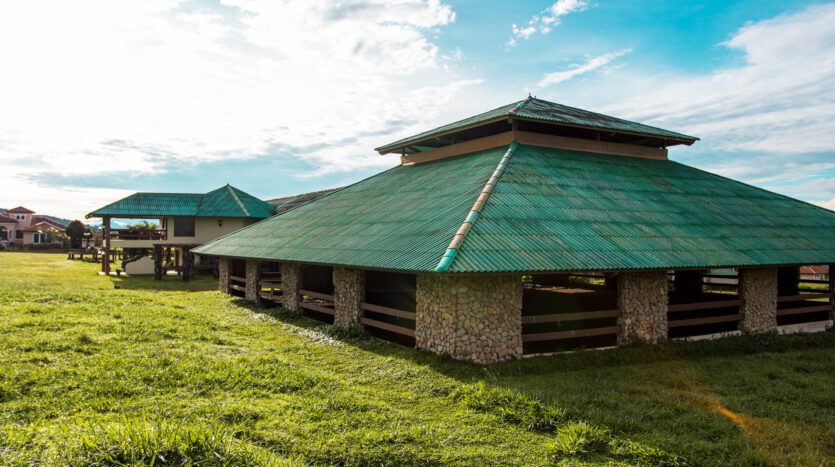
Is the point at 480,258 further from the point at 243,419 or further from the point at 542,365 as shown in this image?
the point at 243,419

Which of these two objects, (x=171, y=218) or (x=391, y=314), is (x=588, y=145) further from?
(x=171, y=218)

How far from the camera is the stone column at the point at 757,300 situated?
52.4 feet

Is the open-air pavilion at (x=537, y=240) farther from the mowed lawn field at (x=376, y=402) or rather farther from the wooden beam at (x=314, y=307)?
the mowed lawn field at (x=376, y=402)

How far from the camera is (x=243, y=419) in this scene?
784 centimetres

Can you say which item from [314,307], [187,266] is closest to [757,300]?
[314,307]

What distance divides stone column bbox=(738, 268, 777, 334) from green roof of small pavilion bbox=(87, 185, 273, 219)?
3212 centimetres

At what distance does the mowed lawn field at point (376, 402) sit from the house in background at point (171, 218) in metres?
25.0

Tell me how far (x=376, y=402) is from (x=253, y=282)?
1436 centimetres

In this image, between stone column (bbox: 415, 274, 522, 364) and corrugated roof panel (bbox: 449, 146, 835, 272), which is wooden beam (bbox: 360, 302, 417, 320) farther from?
corrugated roof panel (bbox: 449, 146, 835, 272)

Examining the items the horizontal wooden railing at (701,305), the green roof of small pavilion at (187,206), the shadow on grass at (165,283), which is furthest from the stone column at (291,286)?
the green roof of small pavilion at (187,206)

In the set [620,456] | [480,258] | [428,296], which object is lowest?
[620,456]

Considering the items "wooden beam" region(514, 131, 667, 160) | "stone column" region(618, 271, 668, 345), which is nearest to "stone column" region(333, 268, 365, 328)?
"stone column" region(618, 271, 668, 345)

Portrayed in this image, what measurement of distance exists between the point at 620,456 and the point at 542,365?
4348 millimetres

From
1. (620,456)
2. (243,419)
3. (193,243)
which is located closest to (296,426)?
(243,419)
